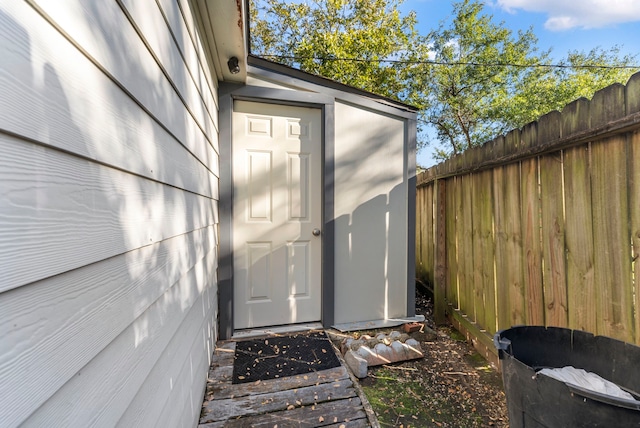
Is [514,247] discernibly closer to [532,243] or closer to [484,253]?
[532,243]

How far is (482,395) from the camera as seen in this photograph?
1.76 m

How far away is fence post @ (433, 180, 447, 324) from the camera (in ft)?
9.29

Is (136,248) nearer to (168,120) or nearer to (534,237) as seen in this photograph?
(168,120)

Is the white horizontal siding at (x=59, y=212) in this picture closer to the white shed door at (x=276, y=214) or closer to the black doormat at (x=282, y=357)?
the black doormat at (x=282, y=357)

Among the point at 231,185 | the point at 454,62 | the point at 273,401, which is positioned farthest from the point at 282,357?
the point at 454,62

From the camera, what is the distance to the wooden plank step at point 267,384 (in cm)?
166

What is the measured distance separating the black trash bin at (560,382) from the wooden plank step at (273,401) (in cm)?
95

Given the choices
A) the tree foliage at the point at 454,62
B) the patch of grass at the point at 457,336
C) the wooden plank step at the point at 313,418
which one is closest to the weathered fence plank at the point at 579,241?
the patch of grass at the point at 457,336

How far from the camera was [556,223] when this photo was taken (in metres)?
1.56

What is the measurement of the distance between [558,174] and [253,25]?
6.90 m

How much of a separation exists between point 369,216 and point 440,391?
150 cm

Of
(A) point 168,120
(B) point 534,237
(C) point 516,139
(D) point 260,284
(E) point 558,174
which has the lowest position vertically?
(D) point 260,284

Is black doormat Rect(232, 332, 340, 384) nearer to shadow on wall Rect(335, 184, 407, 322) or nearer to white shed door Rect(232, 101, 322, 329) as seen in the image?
white shed door Rect(232, 101, 322, 329)

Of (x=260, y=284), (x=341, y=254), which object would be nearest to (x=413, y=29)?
(x=341, y=254)
